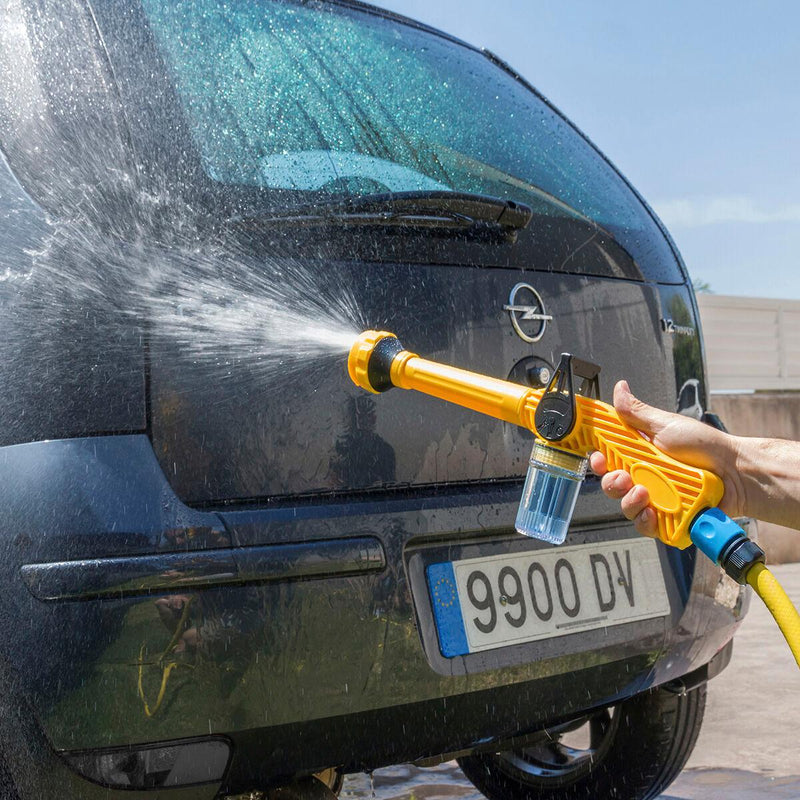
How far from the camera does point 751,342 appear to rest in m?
9.65

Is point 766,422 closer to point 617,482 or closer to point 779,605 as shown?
point 617,482

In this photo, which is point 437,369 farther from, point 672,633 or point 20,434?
point 672,633

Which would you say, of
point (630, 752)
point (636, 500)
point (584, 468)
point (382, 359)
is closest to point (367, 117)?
point (382, 359)

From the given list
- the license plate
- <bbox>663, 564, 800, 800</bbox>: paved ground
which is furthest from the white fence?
the license plate

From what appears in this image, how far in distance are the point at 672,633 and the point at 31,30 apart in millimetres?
1632

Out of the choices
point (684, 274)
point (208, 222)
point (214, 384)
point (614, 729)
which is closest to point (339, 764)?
point (214, 384)

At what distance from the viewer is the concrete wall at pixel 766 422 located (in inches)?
327

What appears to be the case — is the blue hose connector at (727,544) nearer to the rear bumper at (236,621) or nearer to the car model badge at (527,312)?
the rear bumper at (236,621)

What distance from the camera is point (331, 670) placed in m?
1.66

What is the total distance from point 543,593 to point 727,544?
0.66 m

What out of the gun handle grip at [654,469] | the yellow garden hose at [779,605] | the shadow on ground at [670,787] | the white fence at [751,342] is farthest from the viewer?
the white fence at [751,342]

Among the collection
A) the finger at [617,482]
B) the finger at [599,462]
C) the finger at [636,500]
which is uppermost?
the finger at [599,462]

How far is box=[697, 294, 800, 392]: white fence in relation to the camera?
363 inches

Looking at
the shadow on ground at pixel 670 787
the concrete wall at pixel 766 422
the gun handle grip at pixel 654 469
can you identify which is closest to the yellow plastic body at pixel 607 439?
the gun handle grip at pixel 654 469
